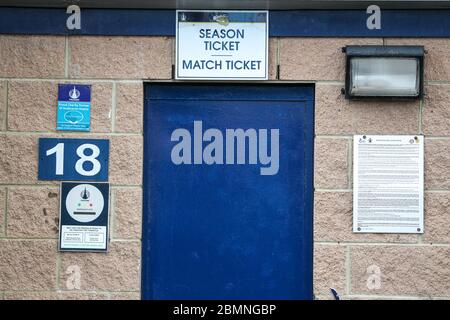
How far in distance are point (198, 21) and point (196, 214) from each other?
133 cm

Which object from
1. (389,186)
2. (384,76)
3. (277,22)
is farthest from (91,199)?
(384,76)

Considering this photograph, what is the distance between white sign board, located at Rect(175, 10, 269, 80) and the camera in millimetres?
11734

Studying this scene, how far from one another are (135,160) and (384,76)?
179cm

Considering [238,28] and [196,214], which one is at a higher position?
[238,28]

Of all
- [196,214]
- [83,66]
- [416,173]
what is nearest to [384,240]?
[416,173]

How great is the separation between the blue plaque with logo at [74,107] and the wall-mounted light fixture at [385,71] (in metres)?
1.81

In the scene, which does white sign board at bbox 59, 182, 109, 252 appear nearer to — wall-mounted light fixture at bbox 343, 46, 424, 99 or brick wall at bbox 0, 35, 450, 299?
brick wall at bbox 0, 35, 450, 299

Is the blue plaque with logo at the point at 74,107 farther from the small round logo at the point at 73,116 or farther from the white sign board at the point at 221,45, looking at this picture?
the white sign board at the point at 221,45

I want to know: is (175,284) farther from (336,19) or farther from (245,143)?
(336,19)

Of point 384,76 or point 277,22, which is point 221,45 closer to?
point 277,22

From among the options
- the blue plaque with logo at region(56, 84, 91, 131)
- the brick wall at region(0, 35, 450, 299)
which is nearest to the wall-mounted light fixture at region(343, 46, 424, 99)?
the brick wall at region(0, 35, 450, 299)

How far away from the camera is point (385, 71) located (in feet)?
38.2

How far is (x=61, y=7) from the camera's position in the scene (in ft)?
38.6

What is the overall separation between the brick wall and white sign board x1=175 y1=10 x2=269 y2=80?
0.09 m
